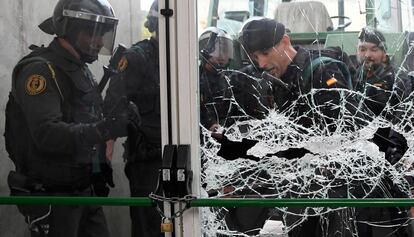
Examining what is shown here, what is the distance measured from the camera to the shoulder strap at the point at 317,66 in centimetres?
164

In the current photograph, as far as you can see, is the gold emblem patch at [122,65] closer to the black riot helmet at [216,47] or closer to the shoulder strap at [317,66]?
the black riot helmet at [216,47]

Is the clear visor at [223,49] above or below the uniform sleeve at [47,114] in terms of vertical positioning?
above

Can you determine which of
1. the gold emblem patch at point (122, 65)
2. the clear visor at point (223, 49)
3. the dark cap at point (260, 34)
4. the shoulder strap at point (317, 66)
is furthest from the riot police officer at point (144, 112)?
the shoulder strap at point (317, 66)

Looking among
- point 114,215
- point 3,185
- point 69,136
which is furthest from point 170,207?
point 3,185

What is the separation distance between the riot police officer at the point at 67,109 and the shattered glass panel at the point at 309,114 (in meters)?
0.40

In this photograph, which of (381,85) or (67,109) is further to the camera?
(67,109)

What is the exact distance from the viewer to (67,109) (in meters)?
1.75

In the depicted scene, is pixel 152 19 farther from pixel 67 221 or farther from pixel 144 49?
pixel 67 221

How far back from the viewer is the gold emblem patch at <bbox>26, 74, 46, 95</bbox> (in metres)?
1.74

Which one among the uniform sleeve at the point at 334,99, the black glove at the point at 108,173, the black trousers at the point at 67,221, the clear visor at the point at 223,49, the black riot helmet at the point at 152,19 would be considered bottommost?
the black trousers at the point at 67,221

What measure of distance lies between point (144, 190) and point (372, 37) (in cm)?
104

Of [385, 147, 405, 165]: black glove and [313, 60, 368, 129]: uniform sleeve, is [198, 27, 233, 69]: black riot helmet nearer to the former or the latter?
[313, 60, 368, 129]: uniform sleeve

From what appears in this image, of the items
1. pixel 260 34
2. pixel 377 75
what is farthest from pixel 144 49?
pixel 377 75

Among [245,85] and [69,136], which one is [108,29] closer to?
[69,136]
